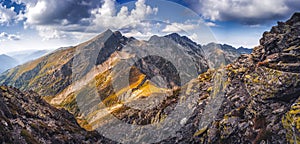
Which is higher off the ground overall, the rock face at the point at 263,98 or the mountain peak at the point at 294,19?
the mountain peak at the point at 294,19

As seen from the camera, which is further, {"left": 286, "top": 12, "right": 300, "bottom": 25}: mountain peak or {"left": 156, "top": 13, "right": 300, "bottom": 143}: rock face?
{"left": 286, "top": 12, "right": 300, "bottom": 25}: mountain peak

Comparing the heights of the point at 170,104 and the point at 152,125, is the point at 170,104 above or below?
above

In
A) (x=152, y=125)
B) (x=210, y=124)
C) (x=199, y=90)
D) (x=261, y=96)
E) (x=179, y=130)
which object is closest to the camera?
(x=261, y=96)

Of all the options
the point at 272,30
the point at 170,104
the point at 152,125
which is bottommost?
the point at 152,125

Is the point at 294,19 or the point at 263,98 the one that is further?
the point at 294,19

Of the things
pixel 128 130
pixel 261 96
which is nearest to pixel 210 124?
pixel 261 96

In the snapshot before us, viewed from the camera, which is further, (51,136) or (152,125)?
(152,125)

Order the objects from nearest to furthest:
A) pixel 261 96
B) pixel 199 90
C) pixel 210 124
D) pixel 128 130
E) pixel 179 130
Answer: pixel 261 96, pixel 210 124, pixel 179 130, pixel 199 90, pixel 128 130

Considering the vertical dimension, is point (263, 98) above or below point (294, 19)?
below

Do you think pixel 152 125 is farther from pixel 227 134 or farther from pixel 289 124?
pixel 289 124

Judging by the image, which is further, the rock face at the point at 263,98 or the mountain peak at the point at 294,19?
the mountain peak at the point at 294,19

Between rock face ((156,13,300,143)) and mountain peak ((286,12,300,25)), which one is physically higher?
mountain peak ((286,12,300,25))
